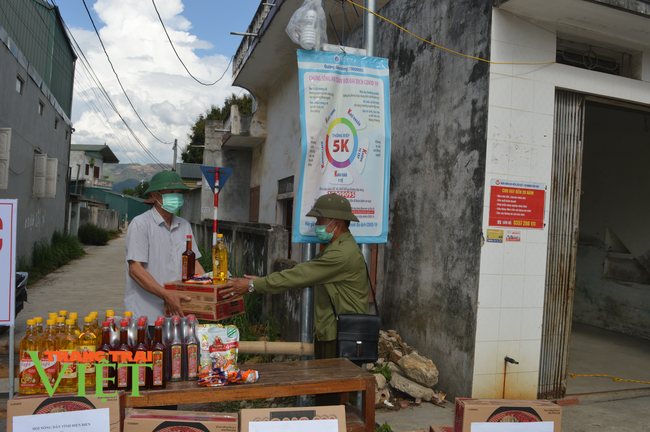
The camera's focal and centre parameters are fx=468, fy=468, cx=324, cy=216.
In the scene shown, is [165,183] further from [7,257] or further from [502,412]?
[502,412]

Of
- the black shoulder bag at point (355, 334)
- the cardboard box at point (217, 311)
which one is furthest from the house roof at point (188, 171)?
the black shoulder bag at point (355, 334)

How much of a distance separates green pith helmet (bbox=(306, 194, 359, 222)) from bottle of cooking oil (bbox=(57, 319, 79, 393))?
1759 mm

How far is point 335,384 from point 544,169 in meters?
3.51

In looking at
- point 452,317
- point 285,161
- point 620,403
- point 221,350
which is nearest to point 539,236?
point 452,317

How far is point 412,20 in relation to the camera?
6.36m

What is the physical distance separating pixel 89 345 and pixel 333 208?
186 cm

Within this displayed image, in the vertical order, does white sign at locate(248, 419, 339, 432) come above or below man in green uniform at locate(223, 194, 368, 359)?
below

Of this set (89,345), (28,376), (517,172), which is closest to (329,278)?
(89,345)

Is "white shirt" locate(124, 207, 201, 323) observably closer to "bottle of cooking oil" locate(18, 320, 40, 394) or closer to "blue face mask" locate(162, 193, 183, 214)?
"blue face mask" locate(162, 193, 183, 214)

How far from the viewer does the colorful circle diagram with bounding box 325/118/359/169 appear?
3.82m

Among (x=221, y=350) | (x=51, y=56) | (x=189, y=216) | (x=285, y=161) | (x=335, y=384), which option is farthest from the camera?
(x=189, y=216)

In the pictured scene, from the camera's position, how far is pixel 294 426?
2.24 meters

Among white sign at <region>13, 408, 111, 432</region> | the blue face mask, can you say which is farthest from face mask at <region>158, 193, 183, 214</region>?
white sign at <region>13, 408, 111, 432</region>

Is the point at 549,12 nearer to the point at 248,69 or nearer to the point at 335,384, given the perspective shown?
the point at 335,384
